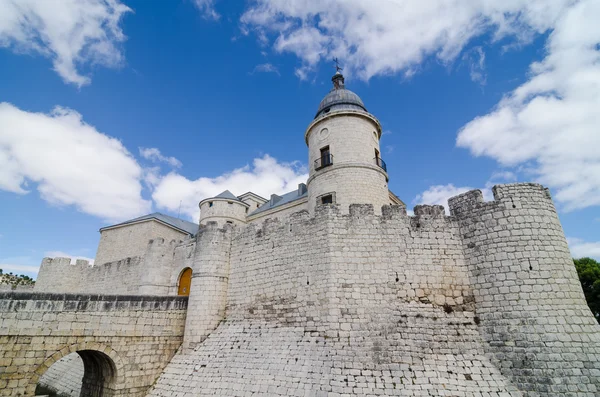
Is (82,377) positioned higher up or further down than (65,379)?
higher up

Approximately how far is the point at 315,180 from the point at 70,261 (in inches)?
737

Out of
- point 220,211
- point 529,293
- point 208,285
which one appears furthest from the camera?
point 220,211

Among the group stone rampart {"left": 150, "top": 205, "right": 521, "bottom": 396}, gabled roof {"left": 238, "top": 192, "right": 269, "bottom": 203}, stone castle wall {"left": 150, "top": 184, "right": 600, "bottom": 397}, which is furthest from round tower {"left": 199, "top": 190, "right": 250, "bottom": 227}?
stone castle wall {"left": 150, "top": 184, "right": 600, "bottom": 397}

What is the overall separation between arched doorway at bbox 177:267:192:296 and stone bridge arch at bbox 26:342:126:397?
16.9ft

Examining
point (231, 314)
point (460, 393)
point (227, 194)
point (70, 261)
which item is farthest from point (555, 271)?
point (70, 261)

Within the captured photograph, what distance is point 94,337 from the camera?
382 inches

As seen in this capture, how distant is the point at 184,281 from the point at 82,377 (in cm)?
550

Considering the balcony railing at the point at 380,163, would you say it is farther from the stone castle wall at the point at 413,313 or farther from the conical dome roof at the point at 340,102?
the stone castle wall at the point at 413,313

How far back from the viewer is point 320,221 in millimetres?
10297

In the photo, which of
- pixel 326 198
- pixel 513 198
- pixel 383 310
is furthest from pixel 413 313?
pixel 326 198

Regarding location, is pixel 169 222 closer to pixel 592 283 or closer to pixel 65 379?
pixel 65 379

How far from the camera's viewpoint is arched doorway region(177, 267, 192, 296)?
52.3 ft

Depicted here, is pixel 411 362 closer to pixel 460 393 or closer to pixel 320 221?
pixel 460 393

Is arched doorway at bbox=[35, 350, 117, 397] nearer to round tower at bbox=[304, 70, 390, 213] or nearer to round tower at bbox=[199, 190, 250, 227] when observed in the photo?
round tower at bbox=[304, 70, 390, 213]
